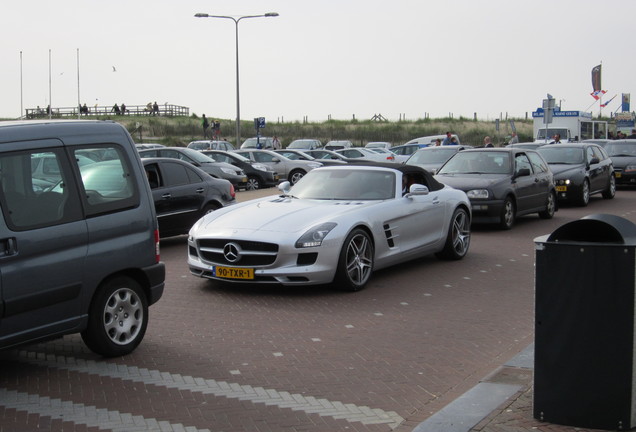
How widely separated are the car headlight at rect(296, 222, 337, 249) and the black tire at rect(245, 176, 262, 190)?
2073 centimetres

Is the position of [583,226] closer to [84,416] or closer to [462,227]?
[84,416]

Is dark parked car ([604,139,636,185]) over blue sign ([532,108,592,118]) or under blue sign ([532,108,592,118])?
under

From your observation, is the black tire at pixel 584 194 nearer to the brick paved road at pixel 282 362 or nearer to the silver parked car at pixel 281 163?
the brick paved road at pixel 282 362

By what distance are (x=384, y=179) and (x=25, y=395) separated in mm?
6352

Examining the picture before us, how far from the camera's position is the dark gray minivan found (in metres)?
6.10

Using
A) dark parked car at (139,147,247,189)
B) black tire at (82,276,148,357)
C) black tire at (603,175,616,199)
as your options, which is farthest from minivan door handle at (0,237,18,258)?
black tire at (603,175,616,199)

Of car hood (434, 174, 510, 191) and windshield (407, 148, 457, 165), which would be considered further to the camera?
windshield (407, 148, 457, 165)

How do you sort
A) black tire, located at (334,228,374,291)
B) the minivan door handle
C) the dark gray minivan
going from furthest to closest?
black tire, located at (334,228,374,291), the dark gray minivan, the minivan door handle

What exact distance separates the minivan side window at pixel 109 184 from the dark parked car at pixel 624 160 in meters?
23.2

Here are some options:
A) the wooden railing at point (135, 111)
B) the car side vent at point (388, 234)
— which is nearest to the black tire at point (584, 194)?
the car side vent at point (388, 234)

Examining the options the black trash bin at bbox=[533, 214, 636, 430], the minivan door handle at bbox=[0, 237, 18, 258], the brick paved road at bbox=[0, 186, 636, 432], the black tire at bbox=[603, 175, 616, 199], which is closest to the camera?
the black trash bin at bbox=[533, 214, 636, 430]

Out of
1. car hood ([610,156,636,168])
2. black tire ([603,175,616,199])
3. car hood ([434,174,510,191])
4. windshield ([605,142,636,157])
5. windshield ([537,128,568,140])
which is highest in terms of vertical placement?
windshield ([537,128,568,140])

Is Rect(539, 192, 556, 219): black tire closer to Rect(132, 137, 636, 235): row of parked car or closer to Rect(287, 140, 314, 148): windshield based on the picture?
Rect(132, 137, 636, 235): row of parked car

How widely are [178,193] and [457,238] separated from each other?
4693mm
